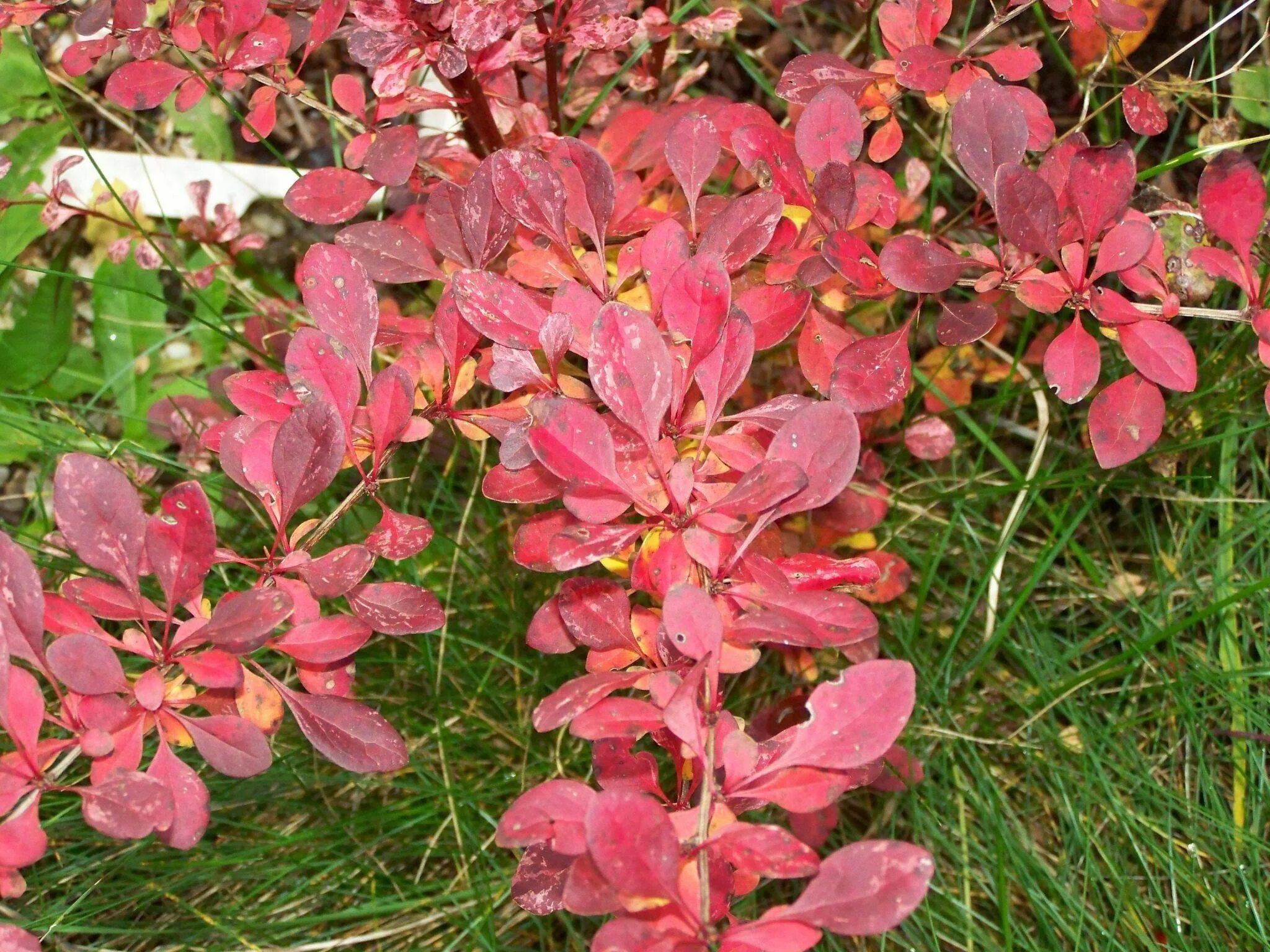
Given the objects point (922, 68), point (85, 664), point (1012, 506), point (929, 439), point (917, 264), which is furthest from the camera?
point (1012, 506)

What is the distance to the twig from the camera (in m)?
1.51

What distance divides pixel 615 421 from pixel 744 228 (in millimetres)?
235

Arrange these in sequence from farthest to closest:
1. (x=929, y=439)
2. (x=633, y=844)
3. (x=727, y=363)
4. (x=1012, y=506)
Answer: (x=1012, y=506) → (x=929, y=439) → (x=727, y=363) → (x=633, y=844)

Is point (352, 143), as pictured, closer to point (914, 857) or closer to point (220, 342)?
point (220, 342)

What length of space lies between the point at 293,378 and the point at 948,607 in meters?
1.09

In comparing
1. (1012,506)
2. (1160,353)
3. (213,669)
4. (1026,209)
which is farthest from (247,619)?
(1012,506)

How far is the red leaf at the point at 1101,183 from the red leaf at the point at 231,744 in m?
0.88

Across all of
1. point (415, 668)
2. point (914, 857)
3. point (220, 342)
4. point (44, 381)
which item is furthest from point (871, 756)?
point (44, 381)

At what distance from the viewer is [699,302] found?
90 cm

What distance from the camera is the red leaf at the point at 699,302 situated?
89 cm

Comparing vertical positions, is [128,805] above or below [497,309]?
below

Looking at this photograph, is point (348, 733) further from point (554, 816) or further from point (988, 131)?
point (988, 131)

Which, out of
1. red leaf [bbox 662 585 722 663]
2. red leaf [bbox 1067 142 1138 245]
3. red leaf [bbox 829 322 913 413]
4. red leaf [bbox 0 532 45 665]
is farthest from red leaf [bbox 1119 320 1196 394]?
red leaf [bbox 0 532 45 665]

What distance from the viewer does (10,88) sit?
2002 millimetres
